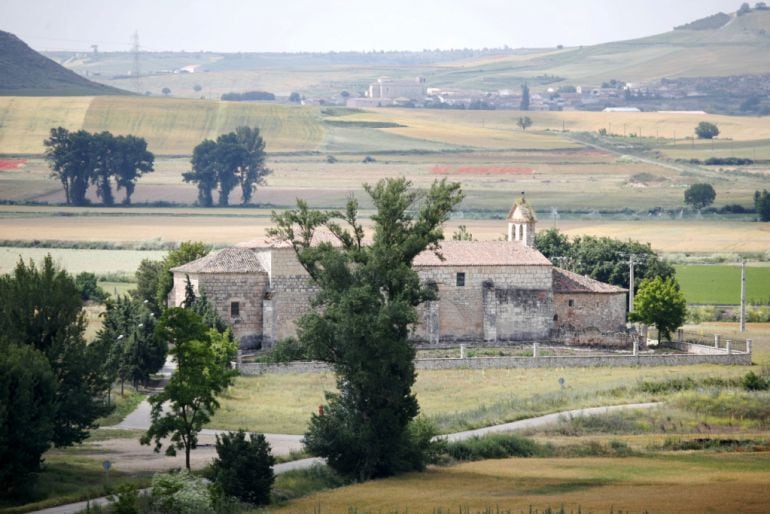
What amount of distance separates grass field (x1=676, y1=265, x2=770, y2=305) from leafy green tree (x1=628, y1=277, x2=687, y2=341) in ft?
49.1

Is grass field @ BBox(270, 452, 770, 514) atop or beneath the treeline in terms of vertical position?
beneath

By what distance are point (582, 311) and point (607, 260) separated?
1038cm

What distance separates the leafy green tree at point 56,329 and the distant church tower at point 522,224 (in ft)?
101

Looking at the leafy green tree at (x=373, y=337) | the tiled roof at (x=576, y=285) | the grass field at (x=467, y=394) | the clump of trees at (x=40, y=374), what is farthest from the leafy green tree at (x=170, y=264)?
Result: the clump of trees at (x=40, y=374)

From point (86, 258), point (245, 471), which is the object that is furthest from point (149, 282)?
point (245, 471)

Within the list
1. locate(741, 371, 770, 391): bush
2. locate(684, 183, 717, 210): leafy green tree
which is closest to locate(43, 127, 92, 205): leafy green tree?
locate(684, 183, 717, 210): leafy green tree

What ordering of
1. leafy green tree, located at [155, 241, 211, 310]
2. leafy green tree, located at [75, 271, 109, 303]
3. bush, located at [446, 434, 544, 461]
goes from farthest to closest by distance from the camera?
leafy green tree, located at [75, 271, 109, 303], leafy green tree, located at [155, 241, 211, 310], bush, located at [446, 434, 544, 461]

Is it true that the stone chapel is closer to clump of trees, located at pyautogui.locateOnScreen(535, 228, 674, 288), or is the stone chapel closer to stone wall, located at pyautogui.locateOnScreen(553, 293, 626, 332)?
stone wall, located at pyautogui.locateOnScreen(553, 293, 626, 332)

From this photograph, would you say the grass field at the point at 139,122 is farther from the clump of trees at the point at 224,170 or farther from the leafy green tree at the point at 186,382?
the leafy green tree at the point at 186,382

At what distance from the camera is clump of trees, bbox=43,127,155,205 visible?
145 metres

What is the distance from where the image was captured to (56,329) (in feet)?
155

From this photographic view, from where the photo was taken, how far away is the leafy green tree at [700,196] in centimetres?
14150

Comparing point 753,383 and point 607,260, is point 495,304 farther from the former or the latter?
point 753,383

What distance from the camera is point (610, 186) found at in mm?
Result: 158125
